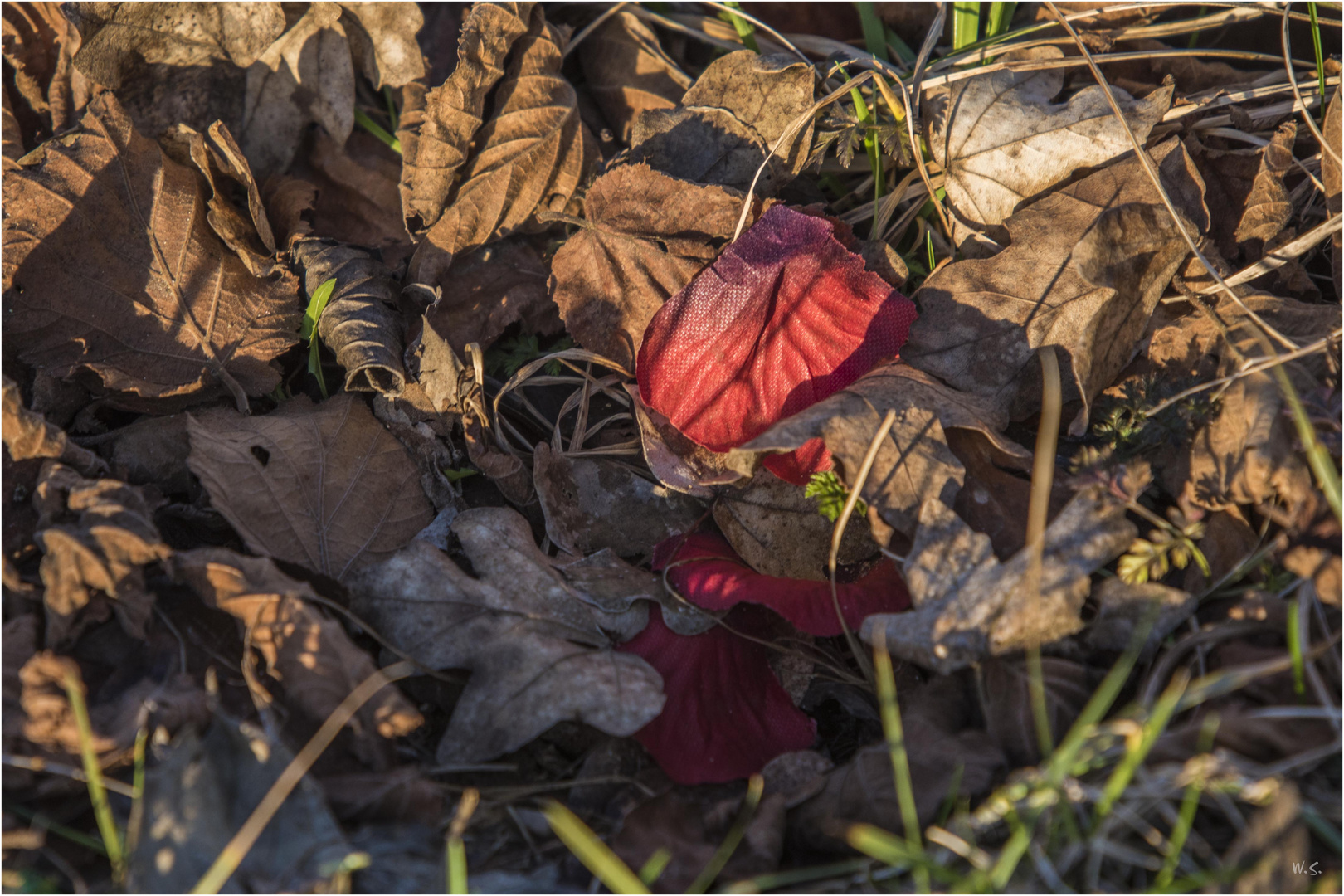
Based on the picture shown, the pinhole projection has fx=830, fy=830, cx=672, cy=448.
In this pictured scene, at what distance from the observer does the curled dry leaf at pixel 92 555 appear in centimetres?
168

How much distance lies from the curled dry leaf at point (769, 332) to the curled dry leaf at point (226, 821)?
46.1 inches

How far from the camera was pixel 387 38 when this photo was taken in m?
2.63

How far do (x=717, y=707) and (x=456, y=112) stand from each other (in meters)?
1.78

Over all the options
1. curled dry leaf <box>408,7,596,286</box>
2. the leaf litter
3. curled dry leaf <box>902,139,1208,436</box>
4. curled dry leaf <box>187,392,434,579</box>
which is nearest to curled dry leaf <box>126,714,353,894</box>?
the leaf litter

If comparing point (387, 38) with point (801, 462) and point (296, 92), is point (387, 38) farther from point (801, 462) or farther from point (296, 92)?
point (801, 462)

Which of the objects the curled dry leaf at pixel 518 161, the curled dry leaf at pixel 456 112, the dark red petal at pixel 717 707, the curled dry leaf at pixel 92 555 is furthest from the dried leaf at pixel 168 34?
the dark red petal at pixel 717 707

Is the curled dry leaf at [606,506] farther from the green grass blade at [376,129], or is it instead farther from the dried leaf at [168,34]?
the dried leaf at [168,34]

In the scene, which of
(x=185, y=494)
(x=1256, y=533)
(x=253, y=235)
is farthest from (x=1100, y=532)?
(x=253, y=235)

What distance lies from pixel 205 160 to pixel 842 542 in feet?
6.73

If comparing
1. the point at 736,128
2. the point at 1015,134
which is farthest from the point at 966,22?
the point at 736,128

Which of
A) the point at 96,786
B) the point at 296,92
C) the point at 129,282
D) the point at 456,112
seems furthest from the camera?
the point at 296,92

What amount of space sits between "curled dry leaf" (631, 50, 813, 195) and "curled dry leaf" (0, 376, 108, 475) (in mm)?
1632

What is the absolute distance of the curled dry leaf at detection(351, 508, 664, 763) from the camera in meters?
1.75

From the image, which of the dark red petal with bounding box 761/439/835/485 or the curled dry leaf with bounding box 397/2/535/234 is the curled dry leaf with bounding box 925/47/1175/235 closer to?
the dark red petal with bounding box 761/439/835/485
